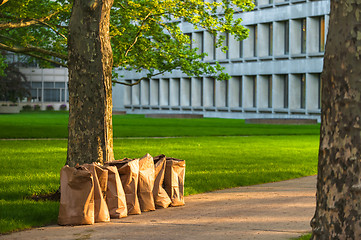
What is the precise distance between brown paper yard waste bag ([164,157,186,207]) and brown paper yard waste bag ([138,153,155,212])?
15.2 inches

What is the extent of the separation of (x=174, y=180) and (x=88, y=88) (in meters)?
1.83

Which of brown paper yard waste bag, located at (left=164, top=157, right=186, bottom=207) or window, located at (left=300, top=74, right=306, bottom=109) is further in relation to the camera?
window, located at (left=300, top=74, right=306, bottom=109)

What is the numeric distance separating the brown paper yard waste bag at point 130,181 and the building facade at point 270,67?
39.1 metres

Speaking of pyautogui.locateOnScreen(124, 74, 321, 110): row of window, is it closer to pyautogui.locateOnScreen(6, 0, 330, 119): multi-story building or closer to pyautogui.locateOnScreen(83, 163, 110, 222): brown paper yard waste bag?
pyautogui.locateOnScreen(6, 0, 330, 119): multi-story building

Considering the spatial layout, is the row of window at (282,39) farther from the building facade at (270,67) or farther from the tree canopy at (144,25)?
the tree canopy at (144,25)

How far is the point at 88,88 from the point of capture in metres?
10.2

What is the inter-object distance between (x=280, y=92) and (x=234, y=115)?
246 inches

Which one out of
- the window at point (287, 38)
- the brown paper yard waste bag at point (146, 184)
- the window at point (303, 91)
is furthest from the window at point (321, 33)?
the brown paper yard waste bag at point (146, 184)

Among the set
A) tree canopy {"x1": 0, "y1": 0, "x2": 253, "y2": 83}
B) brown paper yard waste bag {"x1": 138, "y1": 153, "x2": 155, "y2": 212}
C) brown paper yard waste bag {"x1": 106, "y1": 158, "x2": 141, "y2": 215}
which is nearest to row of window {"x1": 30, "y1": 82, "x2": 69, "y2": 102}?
tree canopy {"x1": 0, "y1": 0, "x2": 253, "y2": 83}

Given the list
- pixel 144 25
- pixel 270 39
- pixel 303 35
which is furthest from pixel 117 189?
pixel 270 39

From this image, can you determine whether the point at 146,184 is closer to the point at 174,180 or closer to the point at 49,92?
the point at 174,180

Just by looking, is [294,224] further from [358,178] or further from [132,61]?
[132,61]

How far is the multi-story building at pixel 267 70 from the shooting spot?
52.8 metres

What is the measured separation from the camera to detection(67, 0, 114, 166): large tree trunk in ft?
33.3
